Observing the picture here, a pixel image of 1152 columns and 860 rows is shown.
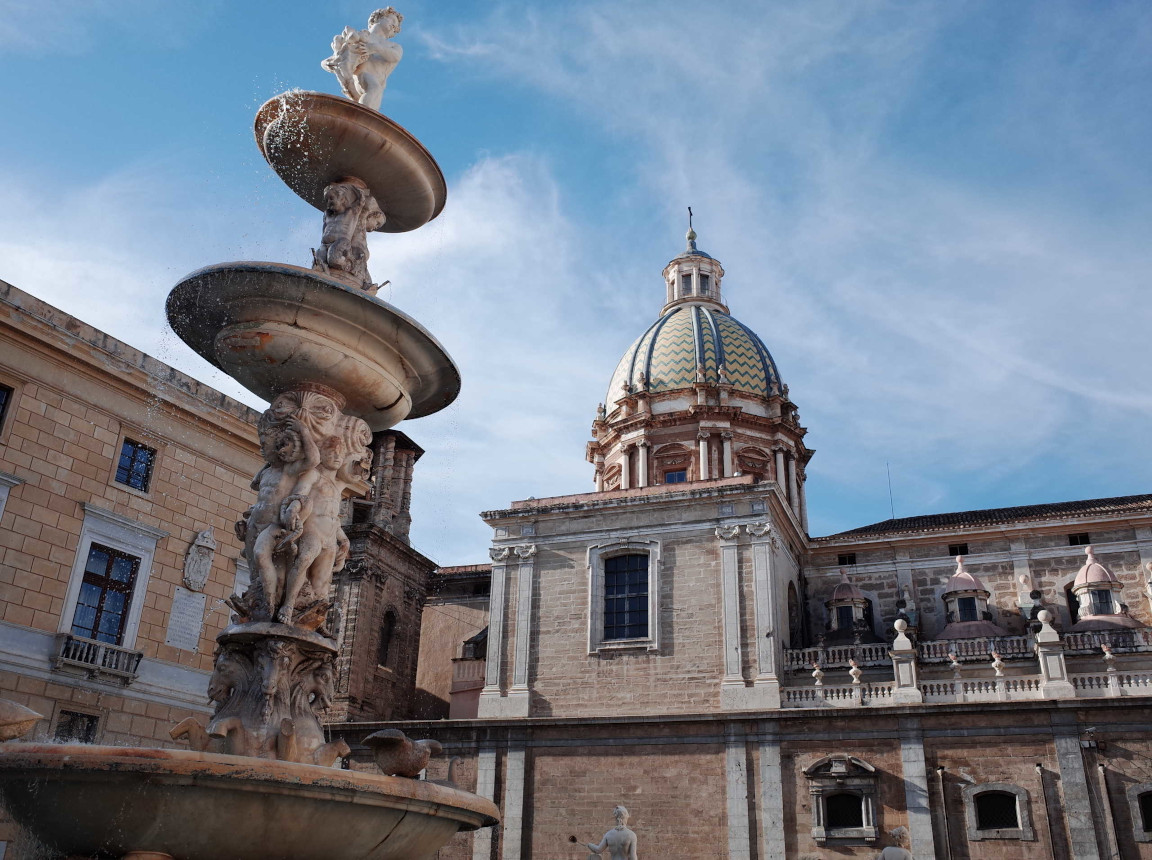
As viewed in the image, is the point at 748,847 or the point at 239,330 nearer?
the point at 239,330

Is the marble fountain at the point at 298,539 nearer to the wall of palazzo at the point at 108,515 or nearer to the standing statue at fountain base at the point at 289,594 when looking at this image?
the standing statue at fountain base at the point at 289,594

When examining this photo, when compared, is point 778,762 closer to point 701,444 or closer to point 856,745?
point 856,745

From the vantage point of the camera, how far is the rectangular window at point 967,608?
27.5m

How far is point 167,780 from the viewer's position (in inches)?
196

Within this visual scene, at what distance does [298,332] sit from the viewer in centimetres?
752

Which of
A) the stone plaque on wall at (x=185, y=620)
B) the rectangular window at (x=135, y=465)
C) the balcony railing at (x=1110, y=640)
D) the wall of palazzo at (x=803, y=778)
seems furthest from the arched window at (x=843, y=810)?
the rectangular window at (x=135, y=465)

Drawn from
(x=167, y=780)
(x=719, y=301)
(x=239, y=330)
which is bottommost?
(x=167, y=780)

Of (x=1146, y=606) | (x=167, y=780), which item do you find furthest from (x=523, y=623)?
(x=167, y=780)

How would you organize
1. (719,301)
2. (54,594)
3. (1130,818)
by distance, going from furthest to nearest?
(719,301), (1130,818), (54,594)

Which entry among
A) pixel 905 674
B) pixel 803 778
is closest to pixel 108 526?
pixel 803 778

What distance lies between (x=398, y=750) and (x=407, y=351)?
322 centimetres

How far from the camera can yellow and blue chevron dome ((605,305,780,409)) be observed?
127 feet

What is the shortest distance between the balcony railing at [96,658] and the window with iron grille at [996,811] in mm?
17370

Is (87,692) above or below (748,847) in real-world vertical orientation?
above
